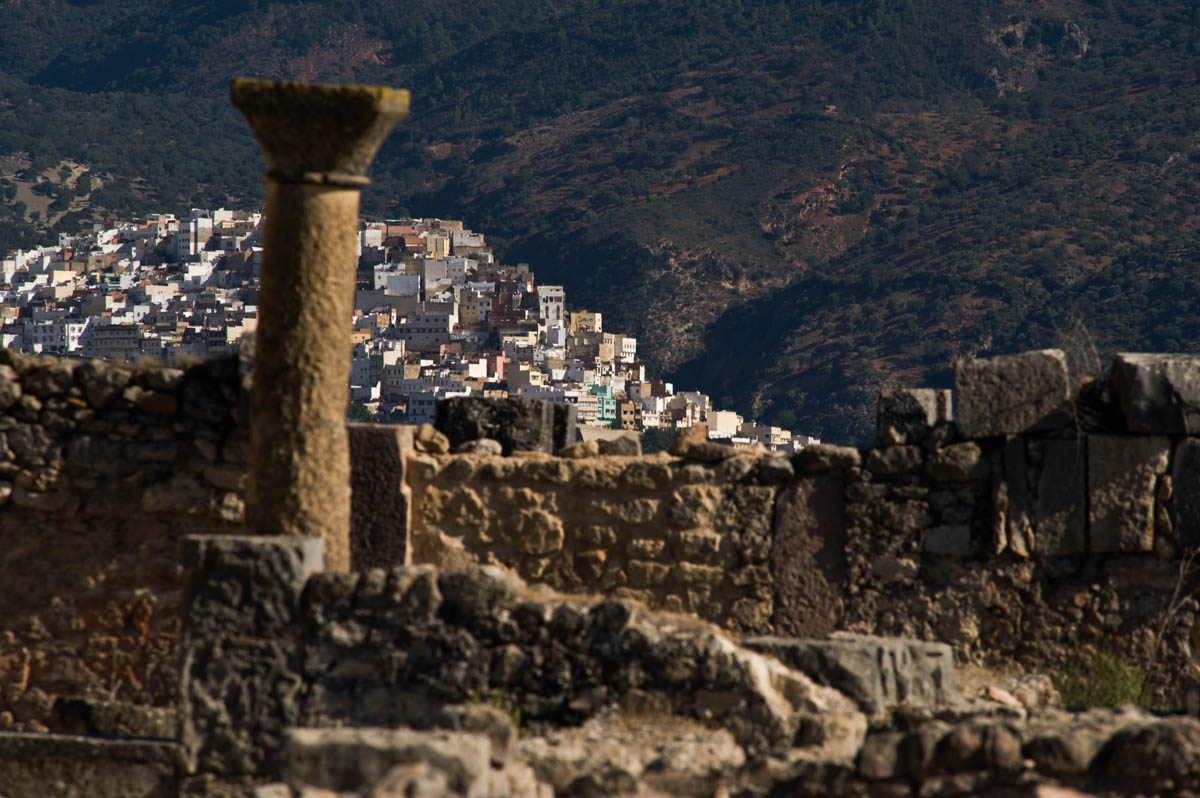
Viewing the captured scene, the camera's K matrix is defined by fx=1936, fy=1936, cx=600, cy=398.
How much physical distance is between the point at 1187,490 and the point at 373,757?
15.1 ft

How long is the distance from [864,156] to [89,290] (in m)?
55.1

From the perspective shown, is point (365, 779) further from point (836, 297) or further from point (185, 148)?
point (185, 148)

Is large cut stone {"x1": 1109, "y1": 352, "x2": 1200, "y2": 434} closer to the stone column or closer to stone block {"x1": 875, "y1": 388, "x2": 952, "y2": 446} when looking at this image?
stone block {"x1": 875, "y1": 388, "x2": 952, "y2": 446}

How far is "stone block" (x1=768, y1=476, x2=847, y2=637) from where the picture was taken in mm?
8828

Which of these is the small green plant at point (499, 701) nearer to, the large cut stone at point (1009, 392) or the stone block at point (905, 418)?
the stone block at point (905, 418)

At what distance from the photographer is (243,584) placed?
6.74m

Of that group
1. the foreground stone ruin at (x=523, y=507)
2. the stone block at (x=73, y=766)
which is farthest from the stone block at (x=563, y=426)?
the stone block at (x=73, y=766)

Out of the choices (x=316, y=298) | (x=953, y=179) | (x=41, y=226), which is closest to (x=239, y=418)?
(x=316, y=298)

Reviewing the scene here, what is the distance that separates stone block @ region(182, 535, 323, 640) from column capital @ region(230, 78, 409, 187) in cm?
174

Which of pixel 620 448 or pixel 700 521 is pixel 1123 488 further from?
pixel 620 448

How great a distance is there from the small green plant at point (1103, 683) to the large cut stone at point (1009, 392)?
1096 mm

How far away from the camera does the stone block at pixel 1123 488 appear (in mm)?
8586

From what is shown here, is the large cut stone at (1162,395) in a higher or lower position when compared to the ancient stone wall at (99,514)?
higher

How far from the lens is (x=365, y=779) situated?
529 cm
